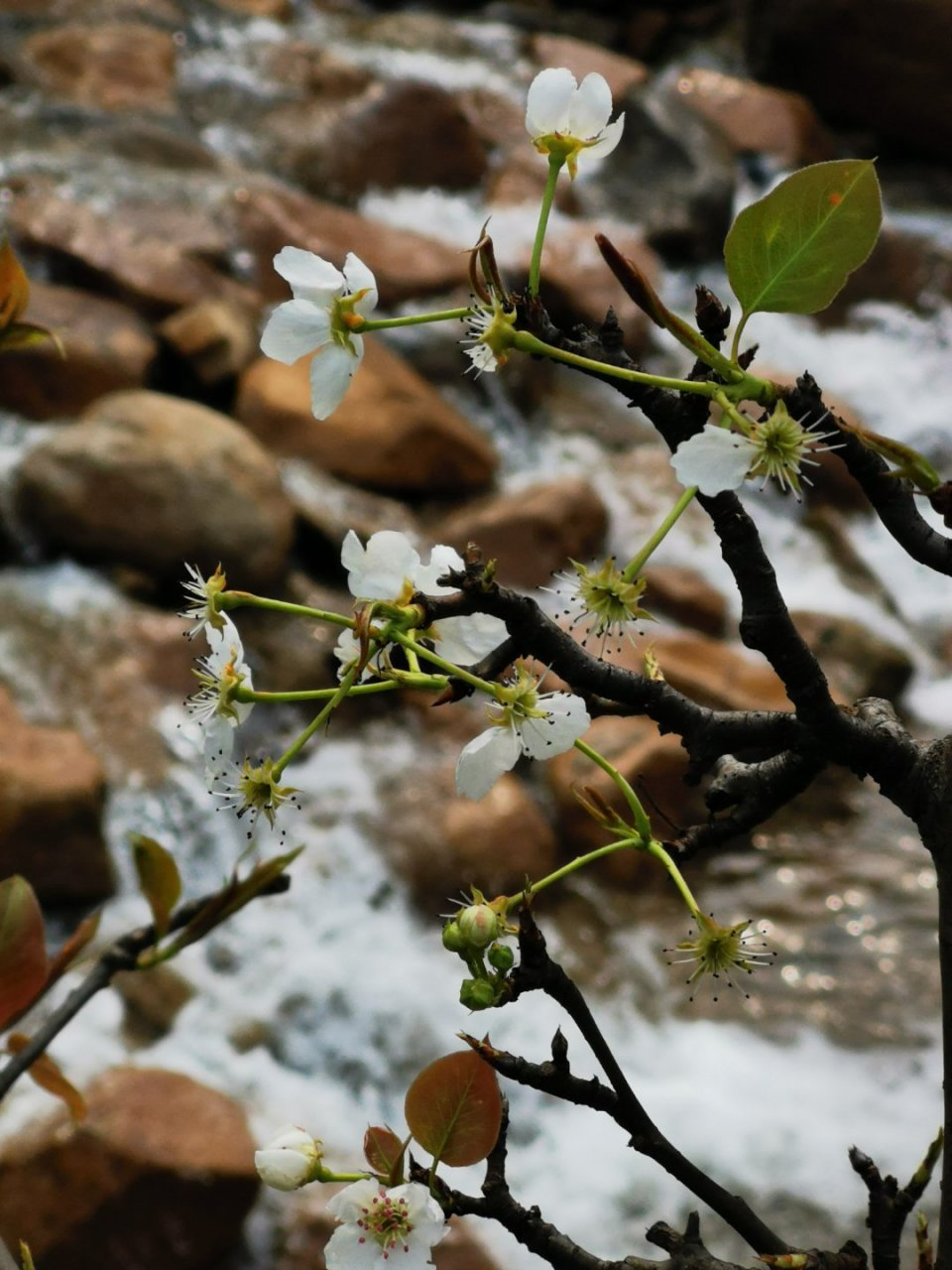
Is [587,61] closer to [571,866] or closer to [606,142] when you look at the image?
[606,142]

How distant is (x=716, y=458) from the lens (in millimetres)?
672

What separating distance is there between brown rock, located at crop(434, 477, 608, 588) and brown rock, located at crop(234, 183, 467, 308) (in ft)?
4.87

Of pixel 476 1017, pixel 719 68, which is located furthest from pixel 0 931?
pixel 719 68

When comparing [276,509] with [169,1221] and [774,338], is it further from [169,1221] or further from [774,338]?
[774,338]

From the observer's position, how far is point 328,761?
473 centimetres

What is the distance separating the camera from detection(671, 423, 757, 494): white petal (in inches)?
26.3

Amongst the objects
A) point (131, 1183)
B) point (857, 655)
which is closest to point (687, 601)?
point (857, 655)

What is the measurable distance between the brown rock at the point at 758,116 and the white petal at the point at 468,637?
8.92 meters

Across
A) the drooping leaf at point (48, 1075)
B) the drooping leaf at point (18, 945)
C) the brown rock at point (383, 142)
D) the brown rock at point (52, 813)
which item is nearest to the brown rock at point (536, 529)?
the brown rock at point (52, 813)

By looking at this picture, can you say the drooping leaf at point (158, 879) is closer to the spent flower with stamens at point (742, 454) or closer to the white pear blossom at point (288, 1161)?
the white pear blossom at point (288, 1161)

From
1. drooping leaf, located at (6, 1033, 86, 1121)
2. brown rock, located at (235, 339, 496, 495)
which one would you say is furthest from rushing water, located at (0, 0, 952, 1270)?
drooping leaf, located at (6, 1033, 86, 1121)

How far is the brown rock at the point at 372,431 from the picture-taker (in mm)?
5574

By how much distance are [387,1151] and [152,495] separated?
4.07 meters

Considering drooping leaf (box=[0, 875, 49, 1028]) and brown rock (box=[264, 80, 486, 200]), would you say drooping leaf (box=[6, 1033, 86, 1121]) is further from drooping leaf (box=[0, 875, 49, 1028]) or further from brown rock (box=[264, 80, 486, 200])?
brown rock (box=[264, 80, 486, 200])
